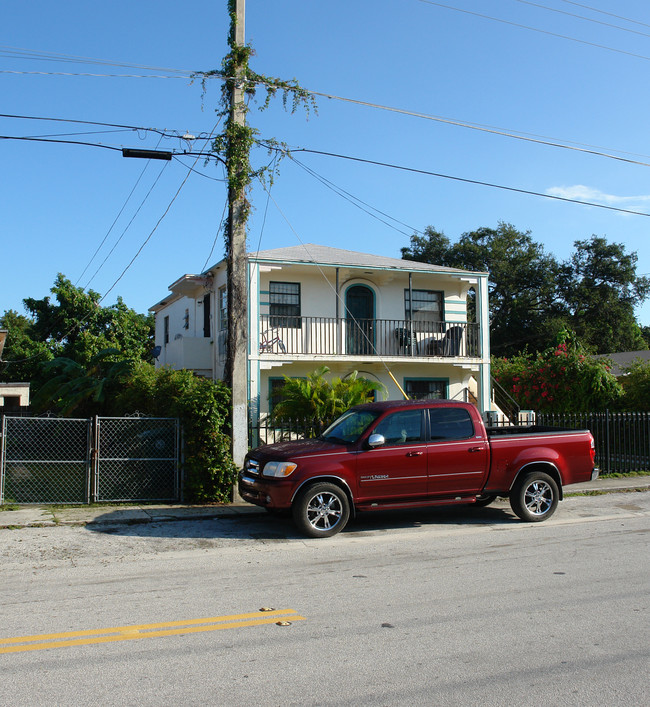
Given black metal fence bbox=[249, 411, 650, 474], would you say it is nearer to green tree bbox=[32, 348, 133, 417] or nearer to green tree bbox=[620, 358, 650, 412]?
green tree bbox=[620, 358, 650, 412]

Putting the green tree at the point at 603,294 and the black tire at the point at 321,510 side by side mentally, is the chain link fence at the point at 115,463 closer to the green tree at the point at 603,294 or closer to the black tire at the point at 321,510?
the black tire at the point at 321,510

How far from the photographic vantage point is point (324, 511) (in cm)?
941

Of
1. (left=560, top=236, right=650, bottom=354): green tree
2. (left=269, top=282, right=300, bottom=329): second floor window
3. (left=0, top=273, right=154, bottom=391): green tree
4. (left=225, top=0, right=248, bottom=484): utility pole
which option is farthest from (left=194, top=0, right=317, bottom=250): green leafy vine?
(left=560, top=236, right=650, bottom=354): green tree

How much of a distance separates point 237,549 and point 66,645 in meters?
3.91

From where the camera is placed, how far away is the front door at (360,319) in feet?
67.5

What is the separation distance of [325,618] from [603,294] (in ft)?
144

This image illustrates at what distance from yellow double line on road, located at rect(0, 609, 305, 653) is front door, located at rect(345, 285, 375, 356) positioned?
573 inches

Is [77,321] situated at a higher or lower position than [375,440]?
higher

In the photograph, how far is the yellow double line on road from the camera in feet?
16.6

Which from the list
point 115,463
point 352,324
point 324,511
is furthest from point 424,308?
point 324,511

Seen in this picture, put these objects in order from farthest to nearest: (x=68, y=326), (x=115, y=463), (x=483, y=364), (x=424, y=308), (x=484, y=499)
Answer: (x=68, y=326) → (x=424, y=308) → (x=483, y=364) → (x=115, y=463) → (x=484, y=499)

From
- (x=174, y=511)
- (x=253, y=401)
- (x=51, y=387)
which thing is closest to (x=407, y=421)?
(x=174, y=511)

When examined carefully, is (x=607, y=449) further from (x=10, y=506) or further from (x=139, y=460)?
(x=10, y=506)

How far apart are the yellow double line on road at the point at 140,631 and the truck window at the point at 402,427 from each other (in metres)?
4.25
